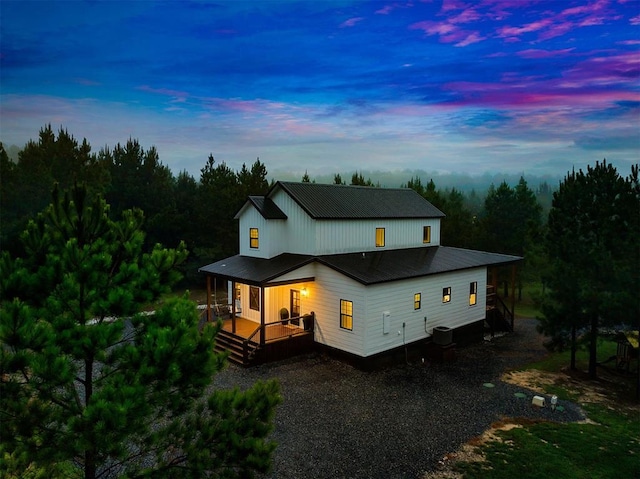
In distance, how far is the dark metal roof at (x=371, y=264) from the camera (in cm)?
1545

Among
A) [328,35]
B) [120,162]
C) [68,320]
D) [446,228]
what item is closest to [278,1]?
[328,35]

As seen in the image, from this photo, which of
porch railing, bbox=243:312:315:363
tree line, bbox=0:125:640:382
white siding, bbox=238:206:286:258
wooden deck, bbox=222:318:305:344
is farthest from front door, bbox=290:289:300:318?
tree line, bbox=0:125:640:382

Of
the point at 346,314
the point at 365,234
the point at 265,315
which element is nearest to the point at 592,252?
the point at 346,314

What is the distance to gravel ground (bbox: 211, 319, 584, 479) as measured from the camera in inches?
348

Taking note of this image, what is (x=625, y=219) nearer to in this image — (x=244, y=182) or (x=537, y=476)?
(x=537, y=476)

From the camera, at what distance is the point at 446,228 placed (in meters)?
29.8

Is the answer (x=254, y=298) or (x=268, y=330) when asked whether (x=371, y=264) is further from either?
(x=254, y=298)

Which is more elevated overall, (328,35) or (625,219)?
(328,35)

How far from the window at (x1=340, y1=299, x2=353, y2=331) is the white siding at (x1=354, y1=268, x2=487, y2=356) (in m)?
0.84

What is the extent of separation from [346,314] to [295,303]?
10.5ft

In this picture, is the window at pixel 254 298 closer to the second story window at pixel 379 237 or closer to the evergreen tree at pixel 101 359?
the second story window at pixel 379 237

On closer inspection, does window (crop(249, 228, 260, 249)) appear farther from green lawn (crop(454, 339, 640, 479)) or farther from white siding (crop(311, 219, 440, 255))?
green lawn (crop(454, 339, 640, 479))

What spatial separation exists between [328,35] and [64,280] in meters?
13.0

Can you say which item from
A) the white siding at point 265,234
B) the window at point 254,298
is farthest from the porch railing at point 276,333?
the white siding at point 265,234
